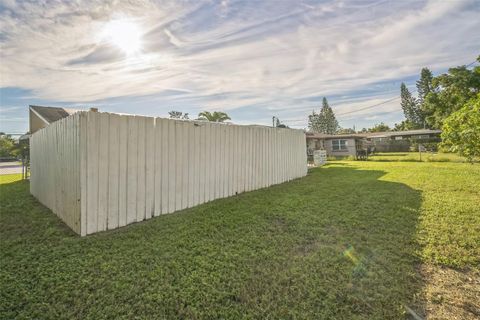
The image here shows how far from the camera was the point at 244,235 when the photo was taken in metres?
3.60

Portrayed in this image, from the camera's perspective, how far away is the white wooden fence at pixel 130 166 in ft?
12.0

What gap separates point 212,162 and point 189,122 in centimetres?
117

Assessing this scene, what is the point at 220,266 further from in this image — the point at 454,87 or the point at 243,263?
the point at 454,87

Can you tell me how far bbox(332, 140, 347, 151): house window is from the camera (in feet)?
79.7

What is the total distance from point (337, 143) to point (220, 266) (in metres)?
24.8

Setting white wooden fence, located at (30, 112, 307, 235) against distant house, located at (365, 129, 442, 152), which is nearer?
white wooden fence, located at (30, 112, 307, 235)

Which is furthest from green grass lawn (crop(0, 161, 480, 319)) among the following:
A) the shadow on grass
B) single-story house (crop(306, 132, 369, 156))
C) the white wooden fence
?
single-story house (crop(306, 132, 369, 156))

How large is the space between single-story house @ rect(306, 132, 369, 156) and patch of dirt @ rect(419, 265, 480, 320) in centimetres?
2151

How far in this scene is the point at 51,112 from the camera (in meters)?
11.9

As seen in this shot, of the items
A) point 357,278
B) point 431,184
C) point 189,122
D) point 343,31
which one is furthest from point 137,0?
point 431,184

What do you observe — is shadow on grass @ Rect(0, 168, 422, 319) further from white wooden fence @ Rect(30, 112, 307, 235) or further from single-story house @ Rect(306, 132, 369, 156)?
single-story house @ Rect(306, 132, 369, 156)

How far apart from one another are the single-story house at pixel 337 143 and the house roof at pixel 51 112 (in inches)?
763

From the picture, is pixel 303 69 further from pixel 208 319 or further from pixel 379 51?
pixel 208 319

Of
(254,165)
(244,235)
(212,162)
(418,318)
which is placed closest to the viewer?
(418,318)
